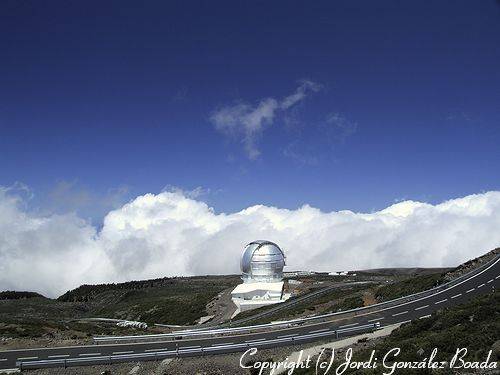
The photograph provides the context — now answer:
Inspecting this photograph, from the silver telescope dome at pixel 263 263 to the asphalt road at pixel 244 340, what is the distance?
39741mm

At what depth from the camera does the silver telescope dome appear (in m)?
78.4

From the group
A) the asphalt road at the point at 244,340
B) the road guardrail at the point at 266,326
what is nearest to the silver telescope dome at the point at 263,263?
the road guardrail at the point at 266,326

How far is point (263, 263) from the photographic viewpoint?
78375mm

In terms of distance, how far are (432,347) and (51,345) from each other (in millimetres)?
29754

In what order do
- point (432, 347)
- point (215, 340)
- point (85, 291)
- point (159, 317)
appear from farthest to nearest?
point (85, 291) → point (159, 317) → point (215, 340) → point (432, 347)

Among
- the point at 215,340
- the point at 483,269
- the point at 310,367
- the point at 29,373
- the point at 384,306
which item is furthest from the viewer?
the point at 483,269

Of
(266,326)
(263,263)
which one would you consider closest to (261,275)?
(263,263)

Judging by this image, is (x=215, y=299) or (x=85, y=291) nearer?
(x=215, y=299)

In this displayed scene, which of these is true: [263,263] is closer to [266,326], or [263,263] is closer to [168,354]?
[266,326]

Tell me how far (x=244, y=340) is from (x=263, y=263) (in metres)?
46.3

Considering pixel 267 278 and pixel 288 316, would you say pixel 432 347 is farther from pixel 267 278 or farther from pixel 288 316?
pixel 267 278

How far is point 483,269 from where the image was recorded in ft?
169

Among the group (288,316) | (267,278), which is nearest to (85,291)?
(267,278)

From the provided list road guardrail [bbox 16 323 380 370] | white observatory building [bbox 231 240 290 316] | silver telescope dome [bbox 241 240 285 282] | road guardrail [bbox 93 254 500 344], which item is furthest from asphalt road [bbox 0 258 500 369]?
silver telescope dome [bbox 241 240 285 282]
